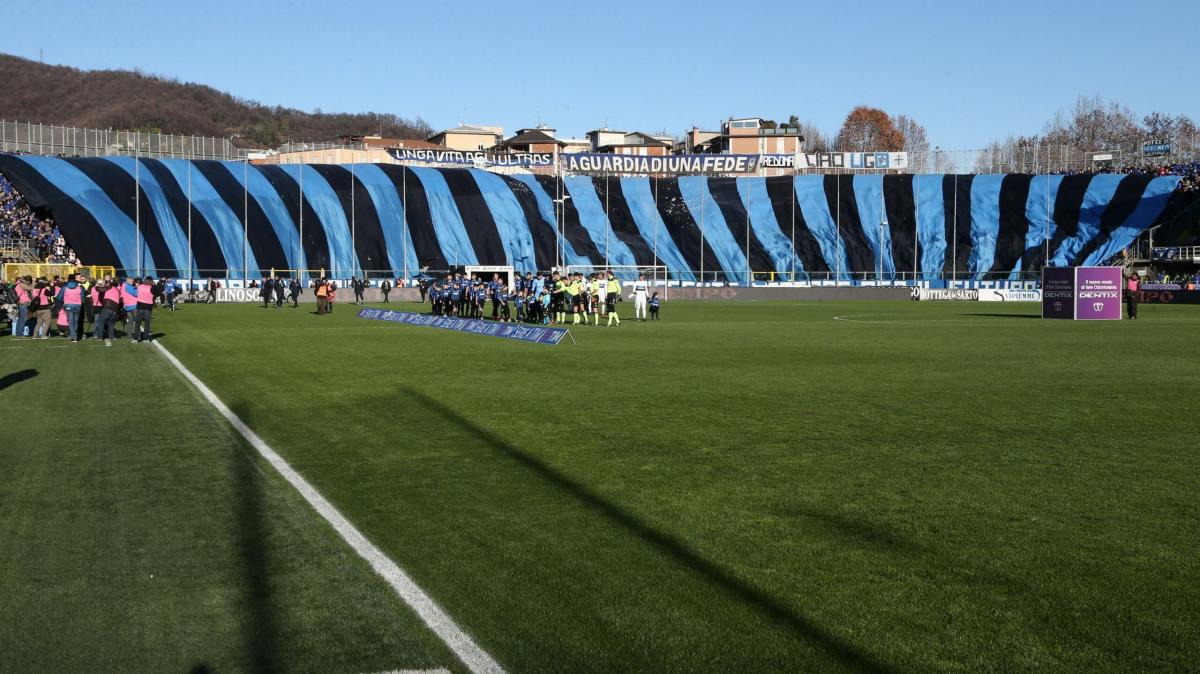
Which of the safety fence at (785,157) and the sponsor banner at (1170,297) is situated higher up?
the safety fence at (785,157)

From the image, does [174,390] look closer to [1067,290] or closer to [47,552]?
[47,552]

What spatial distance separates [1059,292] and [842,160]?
6289 centimetres

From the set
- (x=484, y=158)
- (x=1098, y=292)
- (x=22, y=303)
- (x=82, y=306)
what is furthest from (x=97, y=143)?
(x=1098, y=292)

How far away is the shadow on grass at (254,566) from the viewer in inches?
213

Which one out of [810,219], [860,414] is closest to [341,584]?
[860,414]

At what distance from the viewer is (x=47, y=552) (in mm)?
7242

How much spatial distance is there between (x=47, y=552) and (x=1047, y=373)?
16640 millimetres

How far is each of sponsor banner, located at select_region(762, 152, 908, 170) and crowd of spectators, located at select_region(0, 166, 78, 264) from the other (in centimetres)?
6021

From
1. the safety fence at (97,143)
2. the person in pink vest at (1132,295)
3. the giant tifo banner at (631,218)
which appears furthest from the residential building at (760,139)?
the person in pink vest at (1132,295)

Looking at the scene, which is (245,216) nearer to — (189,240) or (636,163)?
(189,240)

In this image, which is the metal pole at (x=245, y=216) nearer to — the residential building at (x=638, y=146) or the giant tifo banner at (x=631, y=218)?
the giant tifo banner at (x=631, y=218)

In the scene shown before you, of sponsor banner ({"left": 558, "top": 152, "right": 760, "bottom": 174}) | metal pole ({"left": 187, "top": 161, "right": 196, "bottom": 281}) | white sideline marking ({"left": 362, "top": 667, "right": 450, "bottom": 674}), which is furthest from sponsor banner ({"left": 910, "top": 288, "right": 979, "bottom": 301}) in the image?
white sideline marking ({"left": 362, "top": 667, "right": 450, "bottom": 674})

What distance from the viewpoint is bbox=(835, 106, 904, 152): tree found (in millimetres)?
160500

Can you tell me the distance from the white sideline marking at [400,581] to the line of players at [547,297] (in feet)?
91.8
